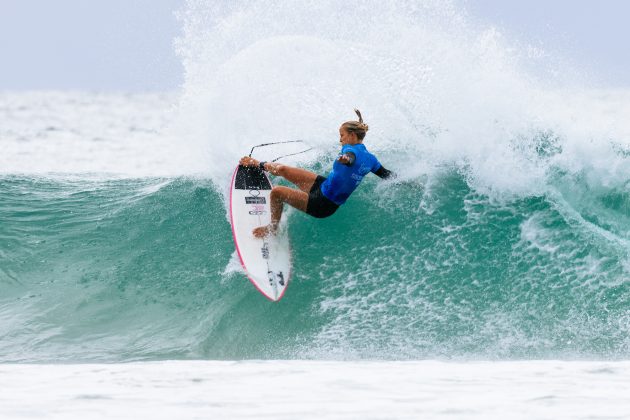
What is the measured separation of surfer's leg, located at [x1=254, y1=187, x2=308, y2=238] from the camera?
6.90m

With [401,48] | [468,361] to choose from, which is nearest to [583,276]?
[468,361]

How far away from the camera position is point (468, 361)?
18.9 ft

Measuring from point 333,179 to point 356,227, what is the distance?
85cm

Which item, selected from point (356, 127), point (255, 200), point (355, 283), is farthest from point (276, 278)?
point (356, 127)

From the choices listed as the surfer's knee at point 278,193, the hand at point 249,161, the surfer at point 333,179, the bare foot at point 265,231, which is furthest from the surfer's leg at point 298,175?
the bare foot at point 265,231

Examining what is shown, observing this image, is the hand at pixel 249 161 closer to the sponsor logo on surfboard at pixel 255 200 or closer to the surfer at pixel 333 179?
the surfer at pixel 333 179

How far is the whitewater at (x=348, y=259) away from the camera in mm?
4922

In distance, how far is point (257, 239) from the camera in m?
7.04

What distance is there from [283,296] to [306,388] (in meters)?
1.95

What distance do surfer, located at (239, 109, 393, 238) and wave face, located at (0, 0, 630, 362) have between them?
515 mm

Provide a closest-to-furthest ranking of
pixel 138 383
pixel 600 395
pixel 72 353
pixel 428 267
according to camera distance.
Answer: pixel 600 395 < pixel 138 383 < pixel 72 353 < pixel 428 267

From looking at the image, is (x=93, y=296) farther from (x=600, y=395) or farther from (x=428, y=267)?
(x=600, y=395)

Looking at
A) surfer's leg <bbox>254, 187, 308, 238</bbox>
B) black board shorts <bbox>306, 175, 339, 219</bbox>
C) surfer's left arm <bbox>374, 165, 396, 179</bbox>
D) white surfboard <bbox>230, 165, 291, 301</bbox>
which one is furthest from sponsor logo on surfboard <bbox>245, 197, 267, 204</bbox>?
surfer's left arm <bbox>374, 165, 396, 179</bbox>

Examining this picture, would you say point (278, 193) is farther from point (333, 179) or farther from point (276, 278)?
point (276, 278)
